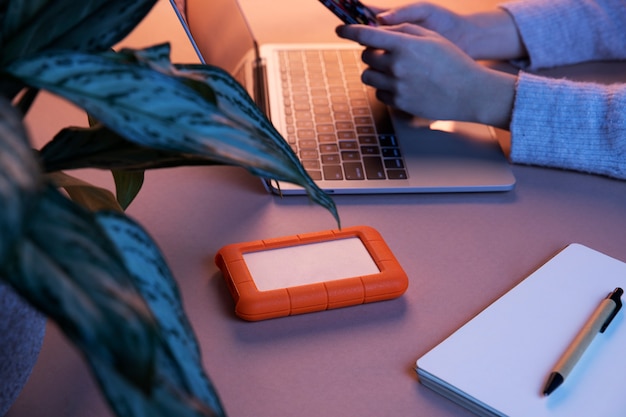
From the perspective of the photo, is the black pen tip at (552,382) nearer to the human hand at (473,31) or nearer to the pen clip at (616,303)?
the pen clip at (616,303)

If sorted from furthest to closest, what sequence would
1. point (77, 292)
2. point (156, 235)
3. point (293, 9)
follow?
1. point (293, 9)
2. point (156, 235)
3. point (77, 292)

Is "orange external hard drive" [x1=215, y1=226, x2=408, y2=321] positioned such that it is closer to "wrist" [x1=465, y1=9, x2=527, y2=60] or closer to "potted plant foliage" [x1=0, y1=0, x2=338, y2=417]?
"potted plant foliage" [x1=0, y1=0, x2=338, y2=417]

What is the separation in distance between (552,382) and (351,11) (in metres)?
0.52

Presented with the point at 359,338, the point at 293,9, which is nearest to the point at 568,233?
the point at 359,338

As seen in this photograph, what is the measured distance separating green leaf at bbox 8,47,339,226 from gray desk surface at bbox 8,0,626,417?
0.24 metres

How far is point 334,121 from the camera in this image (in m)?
0.86

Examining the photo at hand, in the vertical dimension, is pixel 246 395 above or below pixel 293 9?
below

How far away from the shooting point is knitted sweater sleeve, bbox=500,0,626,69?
1.02 m

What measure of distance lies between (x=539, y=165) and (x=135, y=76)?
1.96 ft

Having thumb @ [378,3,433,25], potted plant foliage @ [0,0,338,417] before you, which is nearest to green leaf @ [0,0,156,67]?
potted plant foliage @ [0,0,338,417]

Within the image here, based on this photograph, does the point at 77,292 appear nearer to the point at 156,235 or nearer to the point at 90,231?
the point at 90,231

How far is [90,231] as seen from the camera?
0.27m

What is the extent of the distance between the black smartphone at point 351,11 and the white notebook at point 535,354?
1.28 feet

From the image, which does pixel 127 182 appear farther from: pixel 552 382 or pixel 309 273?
pixel 552 382
